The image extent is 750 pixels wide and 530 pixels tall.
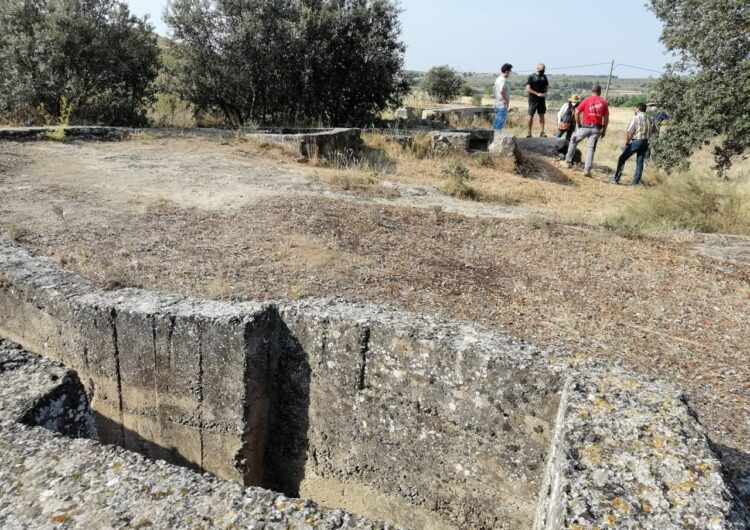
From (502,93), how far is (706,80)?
552 cm

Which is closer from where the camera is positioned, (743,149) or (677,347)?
(677,347)

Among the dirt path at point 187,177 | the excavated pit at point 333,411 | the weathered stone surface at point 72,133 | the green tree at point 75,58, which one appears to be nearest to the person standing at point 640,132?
the dirt path at point 187,177

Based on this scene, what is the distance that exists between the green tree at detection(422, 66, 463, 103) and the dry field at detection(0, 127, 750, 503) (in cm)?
2208

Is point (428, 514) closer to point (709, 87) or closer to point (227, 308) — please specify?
point (227, 308)

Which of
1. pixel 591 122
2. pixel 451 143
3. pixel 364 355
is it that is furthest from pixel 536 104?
pixel 364 355

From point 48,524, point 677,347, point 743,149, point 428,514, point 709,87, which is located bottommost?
point 428,514

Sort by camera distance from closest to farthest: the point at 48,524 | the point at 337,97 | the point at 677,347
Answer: the point at 48,524 < the point at 677,347 < the point at 337,97

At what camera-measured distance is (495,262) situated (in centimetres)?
585

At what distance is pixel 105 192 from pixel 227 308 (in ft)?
17.0

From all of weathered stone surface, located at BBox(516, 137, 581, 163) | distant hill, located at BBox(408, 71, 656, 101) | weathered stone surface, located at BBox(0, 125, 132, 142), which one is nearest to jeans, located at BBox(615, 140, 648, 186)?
weathered stone surface, located at BBox(516, 137, 581, 163)

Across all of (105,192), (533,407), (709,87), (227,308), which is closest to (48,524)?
(227,308)

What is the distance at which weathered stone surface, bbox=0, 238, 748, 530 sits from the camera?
2125 millimetres

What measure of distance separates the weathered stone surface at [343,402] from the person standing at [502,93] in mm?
11048

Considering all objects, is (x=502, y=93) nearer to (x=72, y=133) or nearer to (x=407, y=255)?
(x=407, y=255)
